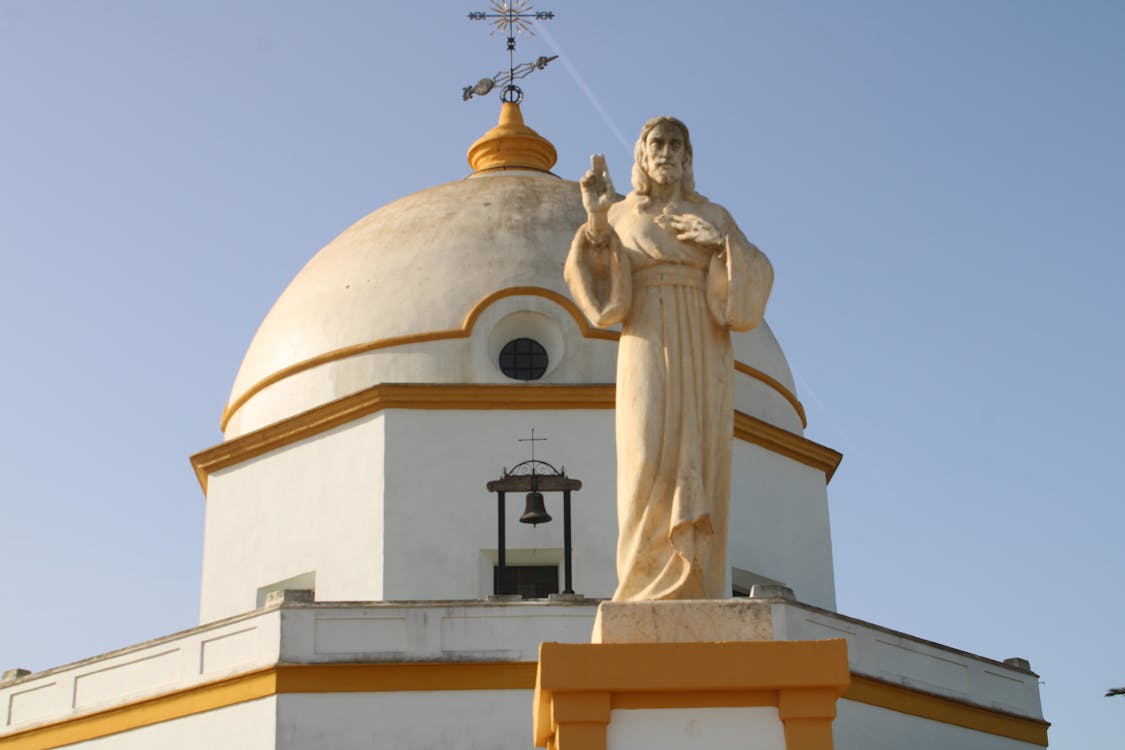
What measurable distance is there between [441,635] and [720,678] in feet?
30.3

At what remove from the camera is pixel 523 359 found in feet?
65.6

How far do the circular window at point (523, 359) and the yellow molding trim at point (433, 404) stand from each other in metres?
0.74

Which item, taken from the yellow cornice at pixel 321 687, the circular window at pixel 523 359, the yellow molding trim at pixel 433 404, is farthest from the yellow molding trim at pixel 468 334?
the yellow cornice at pixel 321 687

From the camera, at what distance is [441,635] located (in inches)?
635

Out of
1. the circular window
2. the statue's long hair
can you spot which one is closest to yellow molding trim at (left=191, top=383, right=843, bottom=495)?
the circular window

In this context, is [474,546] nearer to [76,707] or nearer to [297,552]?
[297,552]

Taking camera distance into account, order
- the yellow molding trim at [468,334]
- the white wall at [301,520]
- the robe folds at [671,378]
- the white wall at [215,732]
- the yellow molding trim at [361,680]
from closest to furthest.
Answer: the robe folds at [671,378]
the white wall at [215,732]
the yellow molding trim at [361,680]
the white wall at [301,520]
the yellow molding trim at [468,334]

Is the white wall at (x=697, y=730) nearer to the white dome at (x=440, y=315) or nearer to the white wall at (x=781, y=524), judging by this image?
the white wall at (x=781, y=524)

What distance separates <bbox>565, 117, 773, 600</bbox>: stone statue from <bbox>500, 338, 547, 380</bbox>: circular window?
11.6m

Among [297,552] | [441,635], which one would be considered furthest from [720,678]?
[297,552]

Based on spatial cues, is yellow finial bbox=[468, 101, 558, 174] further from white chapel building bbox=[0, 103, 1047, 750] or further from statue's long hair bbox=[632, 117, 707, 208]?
statue's long hair bbox=[632, 117, 707, 208]

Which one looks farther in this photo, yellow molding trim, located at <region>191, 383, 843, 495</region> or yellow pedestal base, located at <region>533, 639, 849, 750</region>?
yellow molding trim, located at <region>191, 383, 843, 495</region>

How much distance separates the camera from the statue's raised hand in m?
7.93

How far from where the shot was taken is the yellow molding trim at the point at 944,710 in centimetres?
1717
